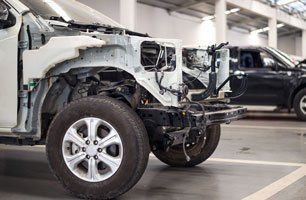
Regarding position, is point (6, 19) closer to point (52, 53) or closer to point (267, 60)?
point (52, 53)

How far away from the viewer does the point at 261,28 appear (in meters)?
35.4

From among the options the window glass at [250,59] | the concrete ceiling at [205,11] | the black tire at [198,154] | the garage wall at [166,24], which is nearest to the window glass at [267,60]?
the window glass at [250,59]

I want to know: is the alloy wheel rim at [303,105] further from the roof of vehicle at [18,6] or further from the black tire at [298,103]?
the roof of vehicle at [18,6]

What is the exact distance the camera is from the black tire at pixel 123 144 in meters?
4.32

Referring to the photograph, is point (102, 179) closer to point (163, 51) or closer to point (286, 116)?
point (163, 51)

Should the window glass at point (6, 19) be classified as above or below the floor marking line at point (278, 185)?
above

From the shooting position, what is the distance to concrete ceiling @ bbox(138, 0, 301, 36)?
2400 centimetres

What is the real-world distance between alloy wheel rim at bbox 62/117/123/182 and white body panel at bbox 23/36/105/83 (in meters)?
0.59

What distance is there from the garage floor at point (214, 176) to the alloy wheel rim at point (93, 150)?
14.7 inches

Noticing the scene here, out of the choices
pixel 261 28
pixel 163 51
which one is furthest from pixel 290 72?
pixel 261 28

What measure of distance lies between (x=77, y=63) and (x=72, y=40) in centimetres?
27

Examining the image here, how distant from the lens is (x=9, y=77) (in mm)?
4910

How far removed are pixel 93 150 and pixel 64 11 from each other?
1987mm

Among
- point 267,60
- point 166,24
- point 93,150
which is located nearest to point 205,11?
point 166,24
